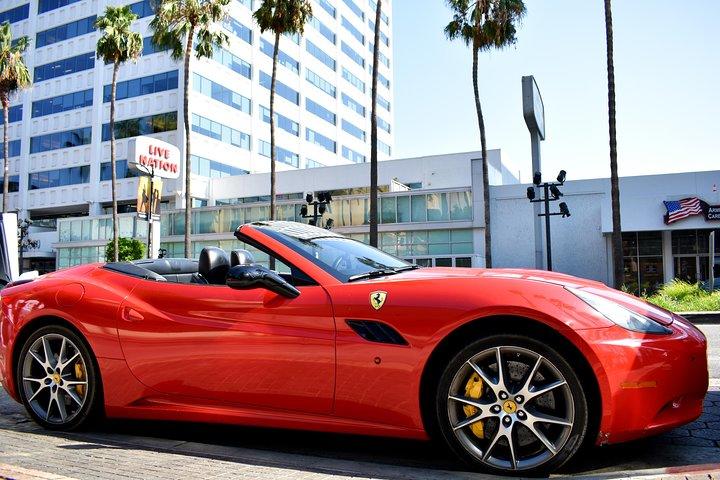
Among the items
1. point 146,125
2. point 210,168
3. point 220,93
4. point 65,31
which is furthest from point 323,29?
point 146,125

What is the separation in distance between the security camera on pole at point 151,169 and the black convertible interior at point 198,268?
2846 cm

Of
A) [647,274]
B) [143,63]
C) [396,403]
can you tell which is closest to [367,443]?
[396,403]

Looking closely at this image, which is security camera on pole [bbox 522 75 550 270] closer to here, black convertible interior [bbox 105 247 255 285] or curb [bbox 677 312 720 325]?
curb [bbox 677 312 720 325]

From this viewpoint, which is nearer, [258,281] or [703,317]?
[258,281]

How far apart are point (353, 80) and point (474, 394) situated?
7233 centimetres

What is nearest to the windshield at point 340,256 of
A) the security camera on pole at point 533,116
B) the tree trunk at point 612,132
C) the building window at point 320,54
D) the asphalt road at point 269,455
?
the asphalt road at point 269,455

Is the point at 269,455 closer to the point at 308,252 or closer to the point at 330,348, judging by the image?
the point at 330,348

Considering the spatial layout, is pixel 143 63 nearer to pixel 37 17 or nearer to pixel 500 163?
pixel 37 17

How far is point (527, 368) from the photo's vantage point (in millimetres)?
2779

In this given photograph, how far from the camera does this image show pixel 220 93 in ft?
157

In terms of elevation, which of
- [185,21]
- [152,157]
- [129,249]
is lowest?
[129,249]

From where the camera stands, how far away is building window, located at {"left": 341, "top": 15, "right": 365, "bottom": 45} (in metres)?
70.2

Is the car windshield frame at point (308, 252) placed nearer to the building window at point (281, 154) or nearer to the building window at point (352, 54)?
the building window at point (281, 154)

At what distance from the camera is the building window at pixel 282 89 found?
2132 inches
